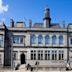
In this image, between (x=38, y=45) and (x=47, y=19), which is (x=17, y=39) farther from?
(x=47, y=19)

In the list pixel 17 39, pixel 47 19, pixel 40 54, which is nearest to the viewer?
pixel 40 54

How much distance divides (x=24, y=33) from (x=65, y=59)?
11244mm

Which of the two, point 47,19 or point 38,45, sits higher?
point 47,19

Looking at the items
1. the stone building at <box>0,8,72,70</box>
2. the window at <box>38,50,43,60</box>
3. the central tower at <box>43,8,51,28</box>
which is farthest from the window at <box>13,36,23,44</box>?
the central tower at <box>43,8,51,28</box>

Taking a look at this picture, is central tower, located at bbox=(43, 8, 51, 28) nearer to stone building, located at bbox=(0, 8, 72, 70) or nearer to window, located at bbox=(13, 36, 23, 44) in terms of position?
stone building, located at bbox=(0, 8, 72, 70)

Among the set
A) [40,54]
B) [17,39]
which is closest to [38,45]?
[40,54]

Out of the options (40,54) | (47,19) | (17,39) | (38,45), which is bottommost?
(40,54)

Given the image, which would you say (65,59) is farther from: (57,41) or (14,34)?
(14,34)

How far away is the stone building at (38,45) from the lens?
213 feet

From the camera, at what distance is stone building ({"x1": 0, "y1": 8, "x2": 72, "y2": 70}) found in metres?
64.8

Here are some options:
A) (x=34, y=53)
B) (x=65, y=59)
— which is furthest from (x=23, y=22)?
(x=65, y=59)

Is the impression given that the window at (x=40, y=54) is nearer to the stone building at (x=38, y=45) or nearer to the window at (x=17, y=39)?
the stone building at (x=38, y=45)

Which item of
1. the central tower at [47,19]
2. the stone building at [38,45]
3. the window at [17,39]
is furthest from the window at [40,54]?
the central tower at [47,19]

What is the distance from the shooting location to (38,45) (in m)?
Answer: 65.1
